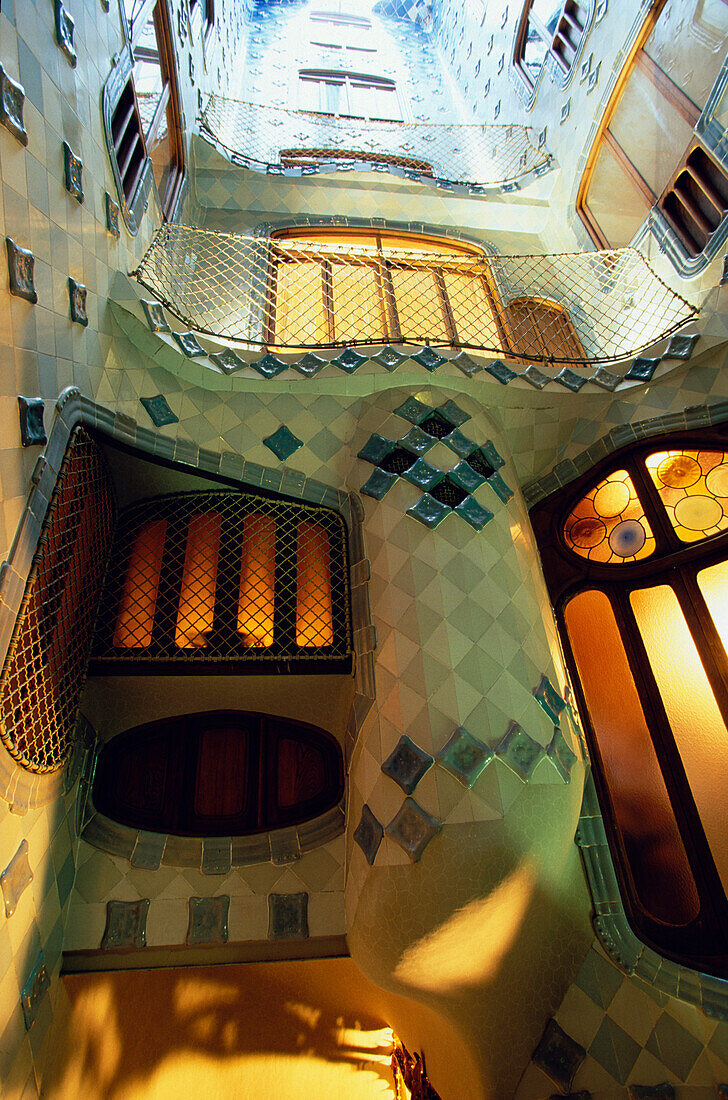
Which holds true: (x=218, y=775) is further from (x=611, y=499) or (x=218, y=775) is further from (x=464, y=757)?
(x=611, y=499)

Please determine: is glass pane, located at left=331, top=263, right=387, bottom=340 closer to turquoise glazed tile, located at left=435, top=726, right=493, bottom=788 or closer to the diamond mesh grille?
the diamond mesh grille

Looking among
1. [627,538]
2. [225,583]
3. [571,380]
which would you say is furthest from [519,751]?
[571,380]

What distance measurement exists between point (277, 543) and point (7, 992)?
3.43 metres

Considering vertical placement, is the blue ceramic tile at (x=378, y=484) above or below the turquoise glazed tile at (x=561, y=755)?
above

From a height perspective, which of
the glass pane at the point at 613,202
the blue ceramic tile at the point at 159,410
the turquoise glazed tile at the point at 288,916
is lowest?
the turquoise glazed tile at the point at 288,916

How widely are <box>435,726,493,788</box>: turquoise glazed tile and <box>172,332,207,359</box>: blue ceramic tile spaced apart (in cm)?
355

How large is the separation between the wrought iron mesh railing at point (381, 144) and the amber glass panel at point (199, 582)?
5.98 m

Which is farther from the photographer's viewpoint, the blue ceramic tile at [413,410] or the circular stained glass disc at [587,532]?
the circular stained glass disc at [587,532]

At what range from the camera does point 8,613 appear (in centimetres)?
296

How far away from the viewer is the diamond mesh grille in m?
3.39

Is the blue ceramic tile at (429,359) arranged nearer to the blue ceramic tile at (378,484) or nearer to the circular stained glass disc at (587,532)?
the blue ceramic tile at (378,484)

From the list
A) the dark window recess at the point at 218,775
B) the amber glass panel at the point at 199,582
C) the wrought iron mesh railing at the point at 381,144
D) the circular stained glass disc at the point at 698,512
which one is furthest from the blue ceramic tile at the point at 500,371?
the wrought iron mesh railing at the point at 381,144

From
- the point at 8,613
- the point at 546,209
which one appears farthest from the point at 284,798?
the point at 546,209

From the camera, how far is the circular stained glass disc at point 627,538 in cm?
486
